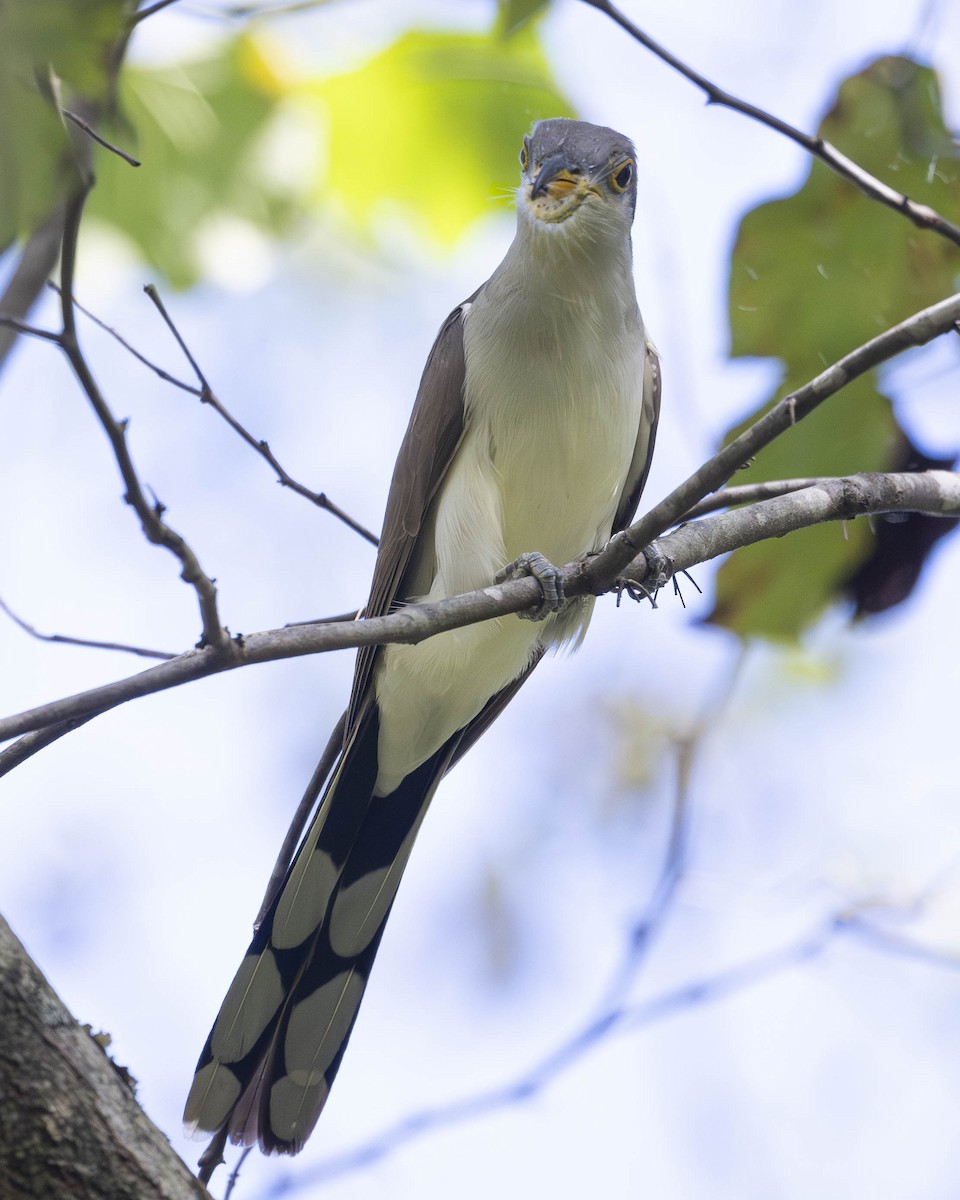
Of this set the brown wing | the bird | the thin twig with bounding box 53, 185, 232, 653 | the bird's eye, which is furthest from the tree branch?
the bird's eye

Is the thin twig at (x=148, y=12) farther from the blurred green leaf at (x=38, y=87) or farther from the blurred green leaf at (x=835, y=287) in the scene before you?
the blurred green leaf at (x=835, y=287)

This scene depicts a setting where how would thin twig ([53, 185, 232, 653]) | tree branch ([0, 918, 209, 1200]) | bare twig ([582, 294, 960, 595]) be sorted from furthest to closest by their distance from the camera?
bare twig ([582, 294, 960, 595]), tree branch ([0, 918, 209, 1200]), thin twig ([53, 185, 232, 653])

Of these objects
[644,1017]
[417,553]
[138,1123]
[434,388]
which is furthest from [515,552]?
[138,1123]

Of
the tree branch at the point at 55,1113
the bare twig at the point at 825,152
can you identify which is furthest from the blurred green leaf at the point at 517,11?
the tree branch at the point at 55,1113

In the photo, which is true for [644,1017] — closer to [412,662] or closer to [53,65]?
[412,662]

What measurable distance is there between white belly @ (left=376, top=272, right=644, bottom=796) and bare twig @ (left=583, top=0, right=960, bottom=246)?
839 mm

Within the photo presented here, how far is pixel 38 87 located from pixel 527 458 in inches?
89.3

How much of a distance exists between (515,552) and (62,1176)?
221cm

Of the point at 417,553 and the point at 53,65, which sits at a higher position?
the point at 417,553

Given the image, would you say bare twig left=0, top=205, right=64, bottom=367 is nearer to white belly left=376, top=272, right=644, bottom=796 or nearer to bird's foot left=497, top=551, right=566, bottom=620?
white belly left=376, top=272, right=644, bottom=796

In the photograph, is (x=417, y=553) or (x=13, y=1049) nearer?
(x=13, y=1049)

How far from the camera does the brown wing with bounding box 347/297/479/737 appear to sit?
3.62 metres

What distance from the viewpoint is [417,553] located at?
12.3 feet

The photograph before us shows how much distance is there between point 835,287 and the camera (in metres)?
2.73
